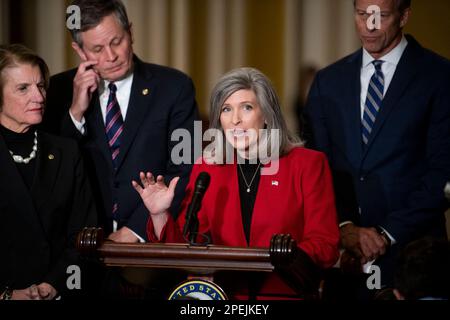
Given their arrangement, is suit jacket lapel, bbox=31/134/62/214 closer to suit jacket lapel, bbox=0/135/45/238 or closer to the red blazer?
suit jacket lapel, bbox=0/135/45/238

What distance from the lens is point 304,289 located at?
2885mm

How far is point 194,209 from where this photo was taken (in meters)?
2.84

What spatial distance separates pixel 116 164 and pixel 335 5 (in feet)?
11.1

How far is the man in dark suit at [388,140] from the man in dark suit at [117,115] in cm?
72

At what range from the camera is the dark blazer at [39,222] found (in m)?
3.51

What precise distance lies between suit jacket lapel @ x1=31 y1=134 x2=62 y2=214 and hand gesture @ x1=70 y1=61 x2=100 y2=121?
0.24 meters

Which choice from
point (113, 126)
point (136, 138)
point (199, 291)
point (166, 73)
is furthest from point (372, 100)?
point (199, 291)

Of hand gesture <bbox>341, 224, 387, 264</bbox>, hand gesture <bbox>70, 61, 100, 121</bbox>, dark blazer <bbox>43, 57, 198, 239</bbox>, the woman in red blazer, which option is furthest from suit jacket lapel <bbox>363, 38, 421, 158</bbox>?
hand gesture <bbox>70, 61, 100, 121</bbox>

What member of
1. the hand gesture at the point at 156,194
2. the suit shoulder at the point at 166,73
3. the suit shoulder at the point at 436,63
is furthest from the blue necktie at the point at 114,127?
the suit shoulder at the point at 436,63

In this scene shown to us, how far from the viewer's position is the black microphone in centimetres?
284

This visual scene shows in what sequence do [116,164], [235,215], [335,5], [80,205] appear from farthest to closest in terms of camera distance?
[335,5] → [116,164] → [80,205] → [235,215]

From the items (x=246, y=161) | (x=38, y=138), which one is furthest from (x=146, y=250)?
(x=38, y=138)

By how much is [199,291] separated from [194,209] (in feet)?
0.89
